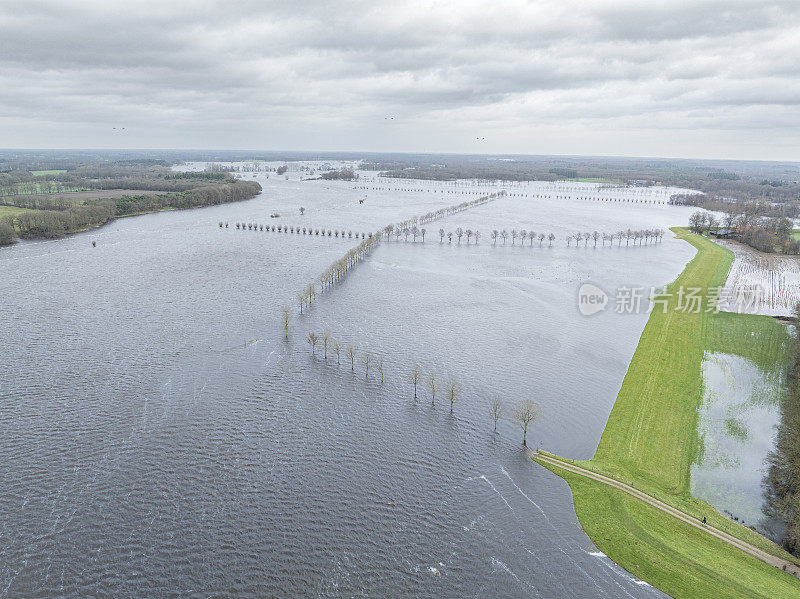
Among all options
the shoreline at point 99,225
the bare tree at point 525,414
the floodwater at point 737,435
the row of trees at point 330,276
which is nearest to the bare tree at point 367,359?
the row of trees at point 330,276

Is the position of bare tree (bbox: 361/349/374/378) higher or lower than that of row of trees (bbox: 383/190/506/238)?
lower

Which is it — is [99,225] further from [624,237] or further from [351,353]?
[624,237]

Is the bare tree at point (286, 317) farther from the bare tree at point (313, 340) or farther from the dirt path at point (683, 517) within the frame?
the dirt path at point (683, 517)

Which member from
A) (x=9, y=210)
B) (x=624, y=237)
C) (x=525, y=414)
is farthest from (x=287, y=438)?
(x=9, y=210)

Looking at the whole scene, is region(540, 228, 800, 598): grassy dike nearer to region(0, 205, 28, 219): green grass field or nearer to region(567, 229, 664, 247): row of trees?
region(567, 229, 664, 247): row of trees

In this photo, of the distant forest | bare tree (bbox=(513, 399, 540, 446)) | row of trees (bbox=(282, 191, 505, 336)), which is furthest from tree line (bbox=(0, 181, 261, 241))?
bare tree (bbox=(513, 399, 540, 446))

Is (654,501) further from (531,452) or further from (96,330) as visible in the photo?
(96,330)
